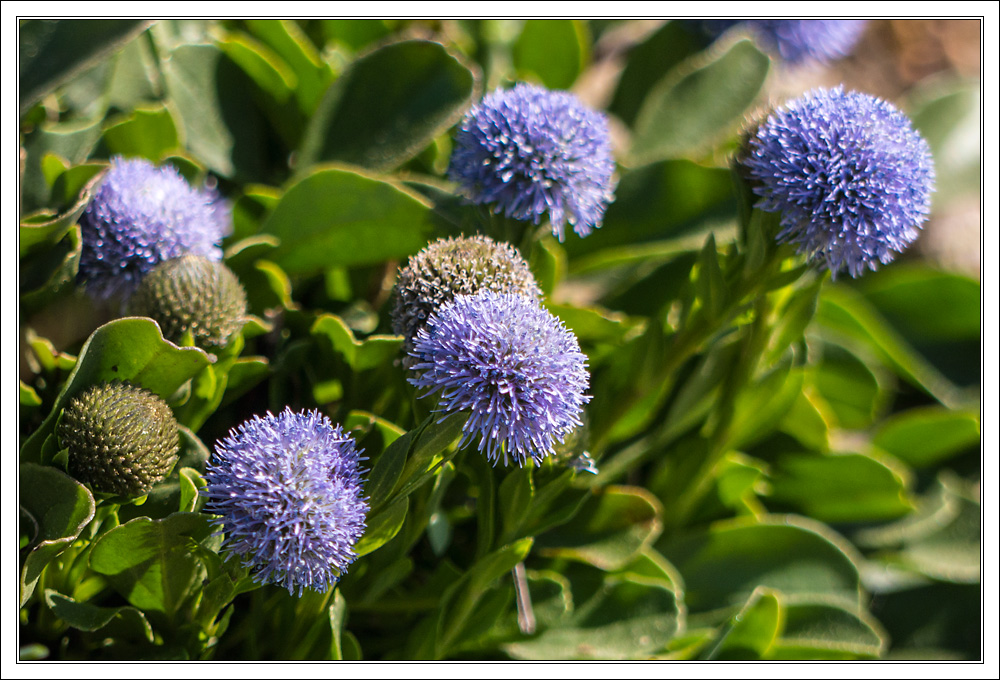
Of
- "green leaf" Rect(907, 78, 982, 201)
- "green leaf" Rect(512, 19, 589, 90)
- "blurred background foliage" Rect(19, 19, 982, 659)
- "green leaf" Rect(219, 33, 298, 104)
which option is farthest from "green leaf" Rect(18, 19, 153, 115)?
"green leaf" Rect(907, 78, 982, 201)

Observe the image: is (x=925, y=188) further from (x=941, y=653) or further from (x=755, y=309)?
(x=941, y=653)

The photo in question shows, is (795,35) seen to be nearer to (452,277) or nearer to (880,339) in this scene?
(880,339)

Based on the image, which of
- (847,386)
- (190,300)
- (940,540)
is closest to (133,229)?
(190,300)

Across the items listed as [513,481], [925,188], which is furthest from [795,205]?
[513,481]

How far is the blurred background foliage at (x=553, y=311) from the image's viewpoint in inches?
63.3

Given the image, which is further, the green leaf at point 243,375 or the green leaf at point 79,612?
the green leaf at point 243,375

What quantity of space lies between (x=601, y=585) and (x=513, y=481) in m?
0.65

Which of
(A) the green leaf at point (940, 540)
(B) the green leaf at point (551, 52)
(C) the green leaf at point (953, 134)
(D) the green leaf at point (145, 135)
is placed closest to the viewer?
(D) the green leaf at point (145, 135)

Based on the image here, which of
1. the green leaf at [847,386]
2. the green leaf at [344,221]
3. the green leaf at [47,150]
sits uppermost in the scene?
Result: the green leaf at [47,150]

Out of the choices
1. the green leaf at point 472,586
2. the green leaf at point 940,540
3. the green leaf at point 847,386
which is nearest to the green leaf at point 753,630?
the green leaf at point 472,586

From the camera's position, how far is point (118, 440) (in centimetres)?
140

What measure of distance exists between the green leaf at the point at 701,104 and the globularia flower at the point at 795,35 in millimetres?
358

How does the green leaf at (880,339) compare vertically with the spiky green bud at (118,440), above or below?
above

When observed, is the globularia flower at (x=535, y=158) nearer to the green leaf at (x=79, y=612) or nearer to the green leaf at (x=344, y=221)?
the green leaf at (x=344, y=221)
